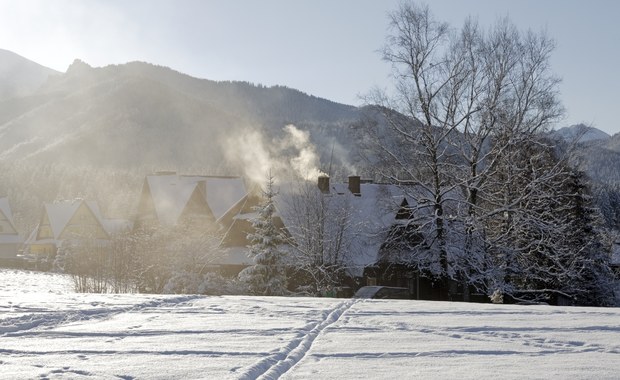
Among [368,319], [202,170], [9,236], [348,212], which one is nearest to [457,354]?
[368,319]

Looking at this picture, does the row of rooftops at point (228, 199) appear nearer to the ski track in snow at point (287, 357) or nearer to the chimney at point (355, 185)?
the chimney at point (355, 185)

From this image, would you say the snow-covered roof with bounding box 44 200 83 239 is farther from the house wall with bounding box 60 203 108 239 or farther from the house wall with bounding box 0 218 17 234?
the house wall with bounding box 0 218 17 234

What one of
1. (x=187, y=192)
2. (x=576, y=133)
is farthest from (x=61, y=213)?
(x=576, y=133)

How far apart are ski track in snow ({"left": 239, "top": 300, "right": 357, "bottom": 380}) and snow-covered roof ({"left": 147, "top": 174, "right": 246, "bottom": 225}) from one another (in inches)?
1453

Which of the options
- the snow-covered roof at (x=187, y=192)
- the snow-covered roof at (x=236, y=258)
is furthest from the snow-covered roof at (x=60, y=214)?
the snow-covered roof at (x=236, y=258)

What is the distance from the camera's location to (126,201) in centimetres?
12500

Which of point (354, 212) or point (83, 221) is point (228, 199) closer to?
point (354, 212)

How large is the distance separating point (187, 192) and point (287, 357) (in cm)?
4156

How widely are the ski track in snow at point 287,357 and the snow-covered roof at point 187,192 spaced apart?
3690 cm

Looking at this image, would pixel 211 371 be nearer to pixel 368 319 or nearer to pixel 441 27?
pixel 368 319

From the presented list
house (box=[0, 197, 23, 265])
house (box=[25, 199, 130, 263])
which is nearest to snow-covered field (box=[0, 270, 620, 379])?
house (box=[25, 199, 130, 263])

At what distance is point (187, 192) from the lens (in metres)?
48.2

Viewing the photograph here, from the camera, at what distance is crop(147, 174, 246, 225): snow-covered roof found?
4766cm

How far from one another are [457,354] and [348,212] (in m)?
25.1
